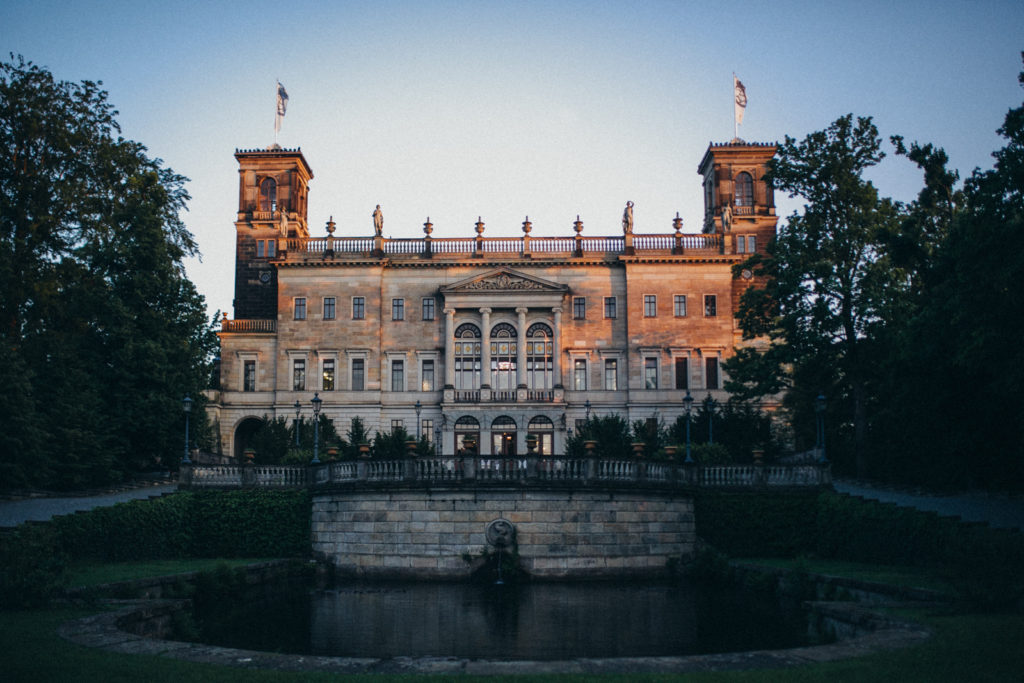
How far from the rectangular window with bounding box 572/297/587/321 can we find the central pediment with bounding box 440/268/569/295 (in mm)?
1566

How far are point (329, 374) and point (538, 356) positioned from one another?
43.6ft

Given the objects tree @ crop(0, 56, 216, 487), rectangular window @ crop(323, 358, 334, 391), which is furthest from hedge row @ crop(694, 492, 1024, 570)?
rectangular window @ crop(323, 358, 334, 391)

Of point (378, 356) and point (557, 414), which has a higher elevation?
point (378, 356)

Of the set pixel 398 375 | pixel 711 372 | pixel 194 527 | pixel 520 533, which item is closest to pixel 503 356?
pixel 398 375

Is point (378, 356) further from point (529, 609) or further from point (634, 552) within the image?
point (529, 609)

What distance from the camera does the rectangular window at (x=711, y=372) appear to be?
5747cm

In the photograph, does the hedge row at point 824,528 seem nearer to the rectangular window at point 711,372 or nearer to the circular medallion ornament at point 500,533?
the circular medallion ornament at point 500,533

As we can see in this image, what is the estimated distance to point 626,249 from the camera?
5891cm

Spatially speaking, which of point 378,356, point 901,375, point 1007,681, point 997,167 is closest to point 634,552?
point 901,375

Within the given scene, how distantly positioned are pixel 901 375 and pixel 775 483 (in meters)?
5.70

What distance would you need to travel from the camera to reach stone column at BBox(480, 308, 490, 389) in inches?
2245

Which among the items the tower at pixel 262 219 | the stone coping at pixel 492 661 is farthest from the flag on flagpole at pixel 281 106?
the stone coping at pixel 492 661

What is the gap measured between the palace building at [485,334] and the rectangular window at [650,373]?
9cm

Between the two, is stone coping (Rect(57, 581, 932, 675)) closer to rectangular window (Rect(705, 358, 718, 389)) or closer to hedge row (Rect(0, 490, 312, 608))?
hedge row (Rect(0, 490, 312, 608))
